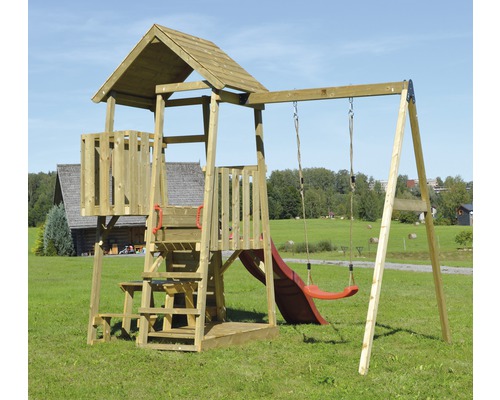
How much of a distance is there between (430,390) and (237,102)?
17.2 feet

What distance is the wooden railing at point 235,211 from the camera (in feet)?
36.3

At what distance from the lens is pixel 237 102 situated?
37.4 feet

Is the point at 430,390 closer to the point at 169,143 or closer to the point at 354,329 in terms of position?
the point at 354,329

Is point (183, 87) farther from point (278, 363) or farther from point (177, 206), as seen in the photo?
point (278, 363)

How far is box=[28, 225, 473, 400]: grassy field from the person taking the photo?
8227 mm

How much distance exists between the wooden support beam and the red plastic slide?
8.51 feet

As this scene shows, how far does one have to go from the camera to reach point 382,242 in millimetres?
8922

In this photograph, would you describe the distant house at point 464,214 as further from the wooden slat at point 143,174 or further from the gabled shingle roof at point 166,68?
the wooden slat at point 143,174

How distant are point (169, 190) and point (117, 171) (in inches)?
1272

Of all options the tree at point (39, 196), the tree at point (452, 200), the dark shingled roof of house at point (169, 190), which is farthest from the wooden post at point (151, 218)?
the tree at point (452, 200)

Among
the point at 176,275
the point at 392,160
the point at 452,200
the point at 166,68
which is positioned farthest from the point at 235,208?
the point at 452,200

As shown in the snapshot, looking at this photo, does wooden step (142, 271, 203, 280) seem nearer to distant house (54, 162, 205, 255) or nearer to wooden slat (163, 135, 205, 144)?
wooden slat (163, 135, 205, 144)

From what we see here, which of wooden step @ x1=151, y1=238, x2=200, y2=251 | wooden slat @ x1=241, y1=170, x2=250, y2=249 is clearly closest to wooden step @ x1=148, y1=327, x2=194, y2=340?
wooden step @ x1=151, y1=238, x2=200, y2=251
